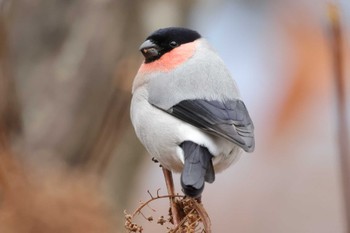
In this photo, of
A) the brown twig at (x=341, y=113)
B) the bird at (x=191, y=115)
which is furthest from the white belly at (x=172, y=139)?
the brown twig at (x=341, y=113)

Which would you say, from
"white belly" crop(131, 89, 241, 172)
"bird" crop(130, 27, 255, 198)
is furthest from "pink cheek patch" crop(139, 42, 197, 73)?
"white belly" crop(131, 89, 241, 172)

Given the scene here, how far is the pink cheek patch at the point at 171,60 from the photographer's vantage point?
1.81 meters

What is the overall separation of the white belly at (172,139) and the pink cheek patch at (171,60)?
0.16 m

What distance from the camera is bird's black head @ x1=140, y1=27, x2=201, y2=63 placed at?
1854 millimetres

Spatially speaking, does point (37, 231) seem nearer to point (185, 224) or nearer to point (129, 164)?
point (185, 224)

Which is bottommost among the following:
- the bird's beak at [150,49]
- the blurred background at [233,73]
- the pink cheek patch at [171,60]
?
the blurred background at [233,73]

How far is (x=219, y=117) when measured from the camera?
1.62m

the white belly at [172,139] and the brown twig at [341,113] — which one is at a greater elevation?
the brown twig at [341,113]

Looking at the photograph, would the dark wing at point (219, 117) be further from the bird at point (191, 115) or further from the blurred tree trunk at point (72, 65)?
the blurred tree trunk at point (72, 65)

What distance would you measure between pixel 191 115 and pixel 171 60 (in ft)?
0.83

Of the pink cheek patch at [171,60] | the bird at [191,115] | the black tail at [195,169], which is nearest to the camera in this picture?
the black tail at [195,169]

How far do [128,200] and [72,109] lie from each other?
0.39m

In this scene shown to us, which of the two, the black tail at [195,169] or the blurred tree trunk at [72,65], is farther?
the blurred tree trunk at [72,65]

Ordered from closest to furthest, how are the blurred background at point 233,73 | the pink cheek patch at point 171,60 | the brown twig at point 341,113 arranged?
the brown twig at point 341,113
the pink cheek patch at point 171,60
the blurred background at point 233,73
